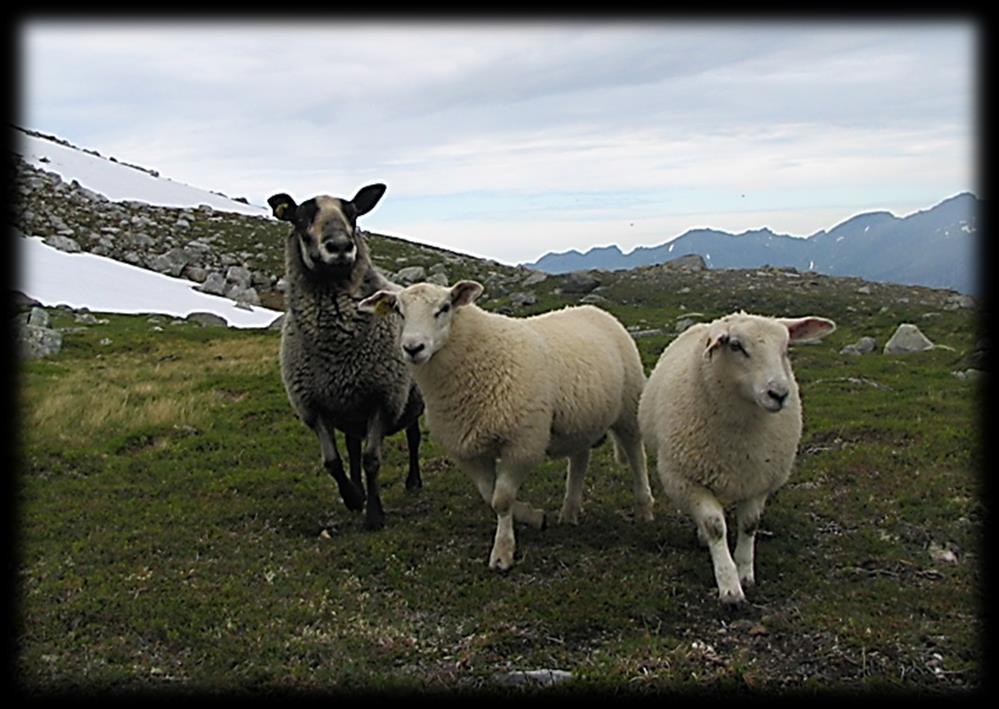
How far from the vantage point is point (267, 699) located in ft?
19.3

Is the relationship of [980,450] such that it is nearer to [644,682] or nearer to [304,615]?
[644,682]

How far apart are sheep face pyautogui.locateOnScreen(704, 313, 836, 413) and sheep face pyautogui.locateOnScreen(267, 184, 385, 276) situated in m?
4.20

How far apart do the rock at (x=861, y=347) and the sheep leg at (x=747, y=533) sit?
17.3m

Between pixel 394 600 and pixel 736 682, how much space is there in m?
2.98

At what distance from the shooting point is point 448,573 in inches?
318

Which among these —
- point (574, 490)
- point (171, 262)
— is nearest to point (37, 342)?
point (574, 490)

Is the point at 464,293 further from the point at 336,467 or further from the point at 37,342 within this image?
the point at 37,342

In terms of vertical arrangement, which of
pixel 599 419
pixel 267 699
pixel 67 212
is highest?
pixel 67 212

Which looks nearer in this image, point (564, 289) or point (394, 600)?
point (394, 600)

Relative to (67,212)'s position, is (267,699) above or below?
below

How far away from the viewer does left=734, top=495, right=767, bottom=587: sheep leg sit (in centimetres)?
760

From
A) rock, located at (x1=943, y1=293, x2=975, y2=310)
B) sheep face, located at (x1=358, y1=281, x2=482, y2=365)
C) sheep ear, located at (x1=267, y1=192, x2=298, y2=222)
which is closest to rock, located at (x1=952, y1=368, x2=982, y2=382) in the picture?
sheep face, located at (x1=358, y1=281, x2=482, y2=365)

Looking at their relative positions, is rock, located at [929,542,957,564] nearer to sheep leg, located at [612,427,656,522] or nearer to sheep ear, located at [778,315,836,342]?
sheep ear, located at [778,315,836,342]

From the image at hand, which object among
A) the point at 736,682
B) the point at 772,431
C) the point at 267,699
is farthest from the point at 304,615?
the point at 772,431
